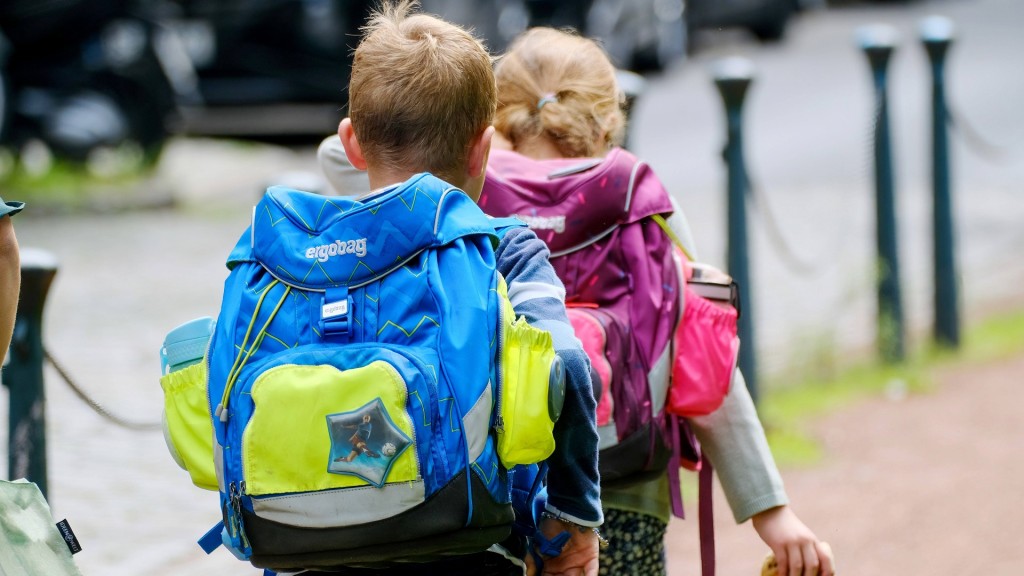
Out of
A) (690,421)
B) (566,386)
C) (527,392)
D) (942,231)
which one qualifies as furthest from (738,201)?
Answer: (527,392)

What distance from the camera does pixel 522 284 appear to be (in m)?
2.22

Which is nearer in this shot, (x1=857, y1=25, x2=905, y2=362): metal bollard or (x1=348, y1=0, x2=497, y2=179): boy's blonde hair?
(x1=348, y1=0, x2=497, y2=179): boy's blonde hair

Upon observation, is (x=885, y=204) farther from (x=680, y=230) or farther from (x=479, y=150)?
(x=479, y=150)

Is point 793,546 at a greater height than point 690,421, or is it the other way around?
point 690,421

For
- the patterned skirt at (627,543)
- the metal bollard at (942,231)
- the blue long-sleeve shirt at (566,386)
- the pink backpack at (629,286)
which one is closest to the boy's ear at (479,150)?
the blue long-sleeve shirt at (566,386)

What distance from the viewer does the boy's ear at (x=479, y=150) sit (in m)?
2.24

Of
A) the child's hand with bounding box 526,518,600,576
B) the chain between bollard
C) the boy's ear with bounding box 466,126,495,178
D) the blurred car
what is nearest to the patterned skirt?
the child's hand with bounding box 526,518,600,576

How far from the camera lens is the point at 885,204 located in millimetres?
7242

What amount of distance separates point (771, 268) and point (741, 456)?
7311 millimetres

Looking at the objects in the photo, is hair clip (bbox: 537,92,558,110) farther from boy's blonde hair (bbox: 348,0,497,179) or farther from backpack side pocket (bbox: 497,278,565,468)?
backpack side pocket (bbox: 497,278,565,468)

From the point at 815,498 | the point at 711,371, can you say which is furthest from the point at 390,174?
the point at 815,498

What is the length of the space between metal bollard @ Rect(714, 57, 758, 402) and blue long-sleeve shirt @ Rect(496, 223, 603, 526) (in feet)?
12.9

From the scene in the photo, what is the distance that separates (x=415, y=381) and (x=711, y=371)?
0.85 metres

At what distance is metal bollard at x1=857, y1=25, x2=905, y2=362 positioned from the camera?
7.21 meters
